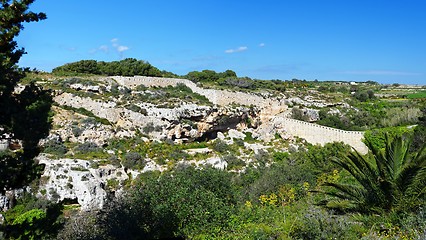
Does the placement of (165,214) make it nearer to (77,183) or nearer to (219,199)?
(219,199)

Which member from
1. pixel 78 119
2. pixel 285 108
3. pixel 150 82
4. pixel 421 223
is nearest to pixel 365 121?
pixel 285 108

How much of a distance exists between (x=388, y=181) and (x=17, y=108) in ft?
24.4

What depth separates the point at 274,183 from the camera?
680 inches

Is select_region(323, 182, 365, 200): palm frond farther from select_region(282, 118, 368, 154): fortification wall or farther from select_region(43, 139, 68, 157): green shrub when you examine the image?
select_region(282, 118, 368, 154): fortification wall

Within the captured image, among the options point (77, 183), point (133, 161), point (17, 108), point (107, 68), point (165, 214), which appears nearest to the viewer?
point (17, 108)

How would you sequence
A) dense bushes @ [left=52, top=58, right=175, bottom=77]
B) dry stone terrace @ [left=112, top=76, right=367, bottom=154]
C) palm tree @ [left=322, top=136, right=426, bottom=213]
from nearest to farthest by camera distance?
palm tree @ [left=322, top=136, right=426, bottom=213]
dry stone terrace @ [left=112, top=76, right=367, bottom=154]
dense bushes @ [left=52, top=58, right=175, bottom=77]

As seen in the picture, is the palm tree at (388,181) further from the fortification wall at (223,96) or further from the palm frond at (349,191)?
the fortification wall at (223,96)

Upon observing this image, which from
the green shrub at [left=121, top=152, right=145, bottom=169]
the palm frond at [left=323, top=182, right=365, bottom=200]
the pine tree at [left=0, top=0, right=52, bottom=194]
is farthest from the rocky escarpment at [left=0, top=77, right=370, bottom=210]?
the palm frond at [left=323, top=182, right=365, bottom=200]

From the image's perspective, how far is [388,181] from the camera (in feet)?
25.4

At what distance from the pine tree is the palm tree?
252 inches

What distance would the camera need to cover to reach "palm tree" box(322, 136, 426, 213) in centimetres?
759

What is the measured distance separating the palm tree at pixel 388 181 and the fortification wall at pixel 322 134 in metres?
19.9

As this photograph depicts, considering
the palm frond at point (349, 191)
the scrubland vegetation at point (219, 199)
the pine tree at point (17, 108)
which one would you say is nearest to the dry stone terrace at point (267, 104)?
the scrubland vegetation at point (219, 199)

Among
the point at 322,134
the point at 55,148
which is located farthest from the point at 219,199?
the point at 322,134
